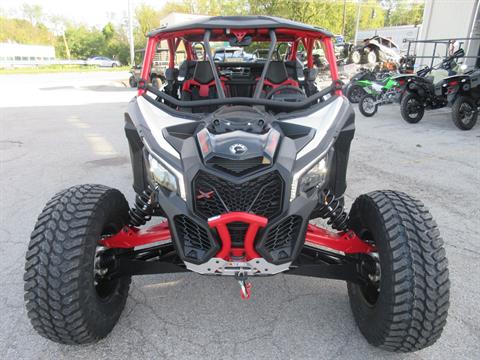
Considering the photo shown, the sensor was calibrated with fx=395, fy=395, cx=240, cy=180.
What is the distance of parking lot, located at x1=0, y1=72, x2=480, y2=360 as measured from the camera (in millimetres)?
2430

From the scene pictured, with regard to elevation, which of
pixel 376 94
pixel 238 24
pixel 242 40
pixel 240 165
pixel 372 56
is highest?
pixel 238 24

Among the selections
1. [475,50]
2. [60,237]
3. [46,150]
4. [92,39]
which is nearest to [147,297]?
[60,237]

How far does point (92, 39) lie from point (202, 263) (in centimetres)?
8161

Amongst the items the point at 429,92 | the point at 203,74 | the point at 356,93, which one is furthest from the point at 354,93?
the point at 203,74

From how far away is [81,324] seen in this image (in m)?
2.16

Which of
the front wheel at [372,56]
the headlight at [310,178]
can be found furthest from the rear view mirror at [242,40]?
the front wheel at [372,56]

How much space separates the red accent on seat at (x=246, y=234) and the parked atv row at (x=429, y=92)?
8318 mm

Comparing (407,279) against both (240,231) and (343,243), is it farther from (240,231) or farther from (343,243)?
(240,231)

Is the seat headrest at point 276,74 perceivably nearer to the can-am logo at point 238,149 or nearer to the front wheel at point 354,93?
the can-am logo at point 238,149

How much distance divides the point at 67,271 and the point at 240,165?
3.51ft

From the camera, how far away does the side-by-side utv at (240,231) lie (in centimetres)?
206

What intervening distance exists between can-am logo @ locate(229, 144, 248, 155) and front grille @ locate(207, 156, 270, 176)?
5 cm

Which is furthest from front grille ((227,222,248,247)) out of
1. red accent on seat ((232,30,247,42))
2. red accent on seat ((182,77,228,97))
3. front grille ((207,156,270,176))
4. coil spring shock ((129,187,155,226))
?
red accent on seat ((182,77,228,97))

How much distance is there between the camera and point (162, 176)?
221cm
